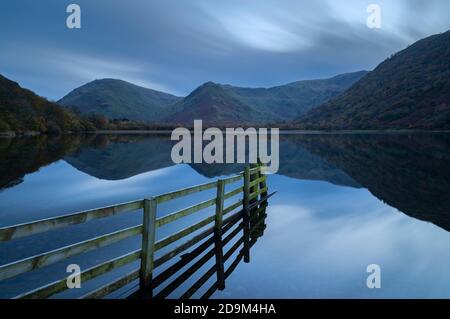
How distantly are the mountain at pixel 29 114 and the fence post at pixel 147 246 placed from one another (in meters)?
103

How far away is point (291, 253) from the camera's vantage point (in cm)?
1087

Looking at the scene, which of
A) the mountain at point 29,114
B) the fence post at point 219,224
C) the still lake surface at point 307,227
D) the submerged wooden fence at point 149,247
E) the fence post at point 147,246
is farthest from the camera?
the mountain at point 29,114

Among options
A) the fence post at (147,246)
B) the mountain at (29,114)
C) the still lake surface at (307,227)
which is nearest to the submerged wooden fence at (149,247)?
the fence post at (147,246)

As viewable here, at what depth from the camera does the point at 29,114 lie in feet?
373

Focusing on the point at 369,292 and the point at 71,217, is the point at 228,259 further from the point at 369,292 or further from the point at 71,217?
the point at 71,217

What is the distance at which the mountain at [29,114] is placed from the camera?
10488cm

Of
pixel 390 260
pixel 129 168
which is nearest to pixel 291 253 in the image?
pixel 390 260

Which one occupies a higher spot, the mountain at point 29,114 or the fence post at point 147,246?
the mountain at point 29,114

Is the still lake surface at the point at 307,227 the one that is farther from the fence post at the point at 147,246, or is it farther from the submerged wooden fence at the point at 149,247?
the fence post at the point at 147,246

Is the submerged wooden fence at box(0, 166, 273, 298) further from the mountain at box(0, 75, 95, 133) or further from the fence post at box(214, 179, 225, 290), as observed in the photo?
the mountain at box(0, 75, 95, 133)

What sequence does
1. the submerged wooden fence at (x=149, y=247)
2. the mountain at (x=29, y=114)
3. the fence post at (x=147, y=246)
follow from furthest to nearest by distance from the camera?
the mountain at (x=29, y=114) → the fence post at (x=147, y=246) → the submerged wooden fence at (x=149, y=247)

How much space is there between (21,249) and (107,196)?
898 cm

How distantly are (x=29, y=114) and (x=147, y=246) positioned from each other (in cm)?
12316

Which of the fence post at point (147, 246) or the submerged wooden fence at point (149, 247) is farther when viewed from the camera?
the fence post at point (147, 246)
